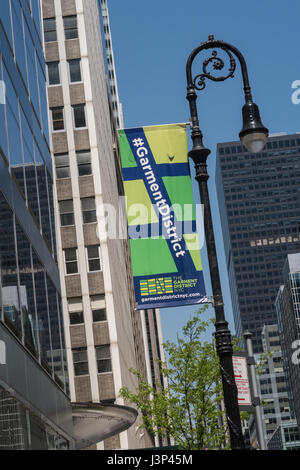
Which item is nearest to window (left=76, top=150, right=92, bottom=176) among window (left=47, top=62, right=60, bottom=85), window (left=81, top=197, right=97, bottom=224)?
window (left=81, top=197, right=97, bottom=224)

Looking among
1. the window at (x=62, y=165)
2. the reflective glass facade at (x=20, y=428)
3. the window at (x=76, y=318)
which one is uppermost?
the window at (x=62, y=165)

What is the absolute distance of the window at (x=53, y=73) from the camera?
5519 centimetres

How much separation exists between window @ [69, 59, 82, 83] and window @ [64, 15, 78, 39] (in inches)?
78.0

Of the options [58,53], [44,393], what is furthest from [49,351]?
[58,53]

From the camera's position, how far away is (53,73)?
182ft

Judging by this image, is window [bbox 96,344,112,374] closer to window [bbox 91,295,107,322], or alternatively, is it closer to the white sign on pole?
window [bbox 91,295,107,322]

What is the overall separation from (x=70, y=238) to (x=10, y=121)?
31.9m

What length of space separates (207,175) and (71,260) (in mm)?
37916

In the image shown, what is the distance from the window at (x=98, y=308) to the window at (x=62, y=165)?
8651 mm

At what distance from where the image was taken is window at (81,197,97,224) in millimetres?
52188

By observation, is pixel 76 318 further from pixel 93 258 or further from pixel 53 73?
pixel 53 73

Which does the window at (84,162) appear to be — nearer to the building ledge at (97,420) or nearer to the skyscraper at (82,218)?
the skyscraper at (82,218)
